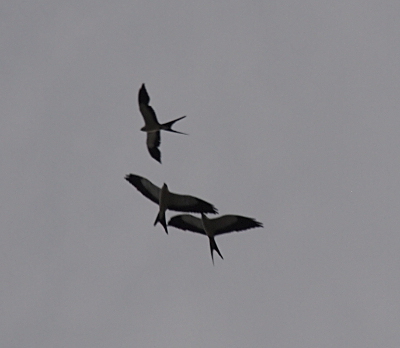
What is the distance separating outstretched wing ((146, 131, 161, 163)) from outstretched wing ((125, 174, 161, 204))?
10.5ft

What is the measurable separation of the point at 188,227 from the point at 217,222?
0.87 meters

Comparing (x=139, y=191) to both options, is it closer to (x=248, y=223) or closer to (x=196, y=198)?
(x=196, y=198)

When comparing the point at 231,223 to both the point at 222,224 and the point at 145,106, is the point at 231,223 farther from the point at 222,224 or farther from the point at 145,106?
the point at 145,106

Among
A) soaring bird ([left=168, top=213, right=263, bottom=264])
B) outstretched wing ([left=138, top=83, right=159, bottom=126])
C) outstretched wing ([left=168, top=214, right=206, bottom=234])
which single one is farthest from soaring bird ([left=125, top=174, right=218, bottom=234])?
outstretched wing ([left=138, top=83, right=159, bottom=126])

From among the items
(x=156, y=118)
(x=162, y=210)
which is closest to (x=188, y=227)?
(x=162, y=210)

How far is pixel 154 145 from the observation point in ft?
68.5

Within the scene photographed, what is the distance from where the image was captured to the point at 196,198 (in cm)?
1689

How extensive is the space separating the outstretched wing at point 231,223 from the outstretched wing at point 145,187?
4.80 feet

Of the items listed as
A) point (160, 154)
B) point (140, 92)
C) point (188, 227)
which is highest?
point (140, 92)

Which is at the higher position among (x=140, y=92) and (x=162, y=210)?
(x=140, y=92)

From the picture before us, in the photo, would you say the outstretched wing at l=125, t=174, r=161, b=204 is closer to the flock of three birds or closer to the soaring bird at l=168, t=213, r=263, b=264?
the flock of three birds

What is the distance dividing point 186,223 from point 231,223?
1174 mm

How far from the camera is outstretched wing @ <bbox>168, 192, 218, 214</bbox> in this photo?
16781 millimetres

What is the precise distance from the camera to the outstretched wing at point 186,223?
686 inches
